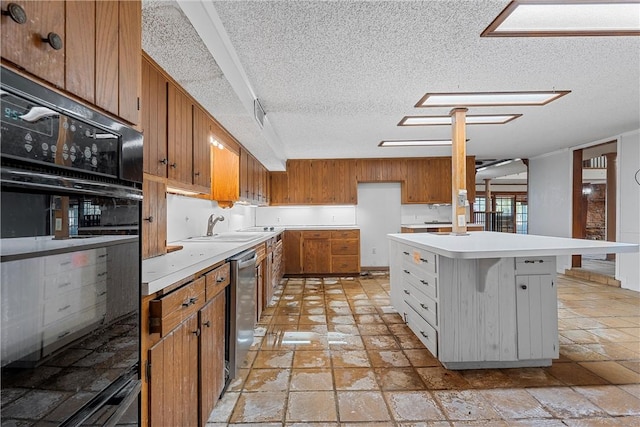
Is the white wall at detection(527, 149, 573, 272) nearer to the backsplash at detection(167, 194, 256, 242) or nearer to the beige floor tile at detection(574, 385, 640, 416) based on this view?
the beige floor tile at detection(574, 385, 640, 416)

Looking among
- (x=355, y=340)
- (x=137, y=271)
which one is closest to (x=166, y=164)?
(x=137, y=271)

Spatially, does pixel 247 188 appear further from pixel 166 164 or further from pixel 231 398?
pixel 231 398

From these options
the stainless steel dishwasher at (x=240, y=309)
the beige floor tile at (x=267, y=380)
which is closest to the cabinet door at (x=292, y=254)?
the stainless steel dishwasher at (x=240, y=309)

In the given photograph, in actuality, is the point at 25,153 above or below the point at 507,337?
above

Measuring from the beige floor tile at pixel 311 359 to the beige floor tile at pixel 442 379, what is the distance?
0.70 m

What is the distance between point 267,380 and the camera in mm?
2354

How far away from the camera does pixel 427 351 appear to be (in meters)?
2.84

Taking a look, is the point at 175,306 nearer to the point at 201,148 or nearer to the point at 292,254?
the point at 201,148

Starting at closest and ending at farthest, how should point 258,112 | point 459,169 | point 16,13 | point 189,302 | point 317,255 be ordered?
point 16,13, point 189,302, point 258,112, point 459,169, point 317,255

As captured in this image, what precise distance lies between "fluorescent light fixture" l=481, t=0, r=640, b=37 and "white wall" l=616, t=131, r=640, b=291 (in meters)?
3.70

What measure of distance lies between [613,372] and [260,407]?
8.16ft

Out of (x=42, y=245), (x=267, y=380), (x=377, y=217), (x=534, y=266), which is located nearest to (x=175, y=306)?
(x=42, y=245)

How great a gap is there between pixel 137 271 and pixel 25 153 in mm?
556

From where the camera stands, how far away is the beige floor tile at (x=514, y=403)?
6.34ft
